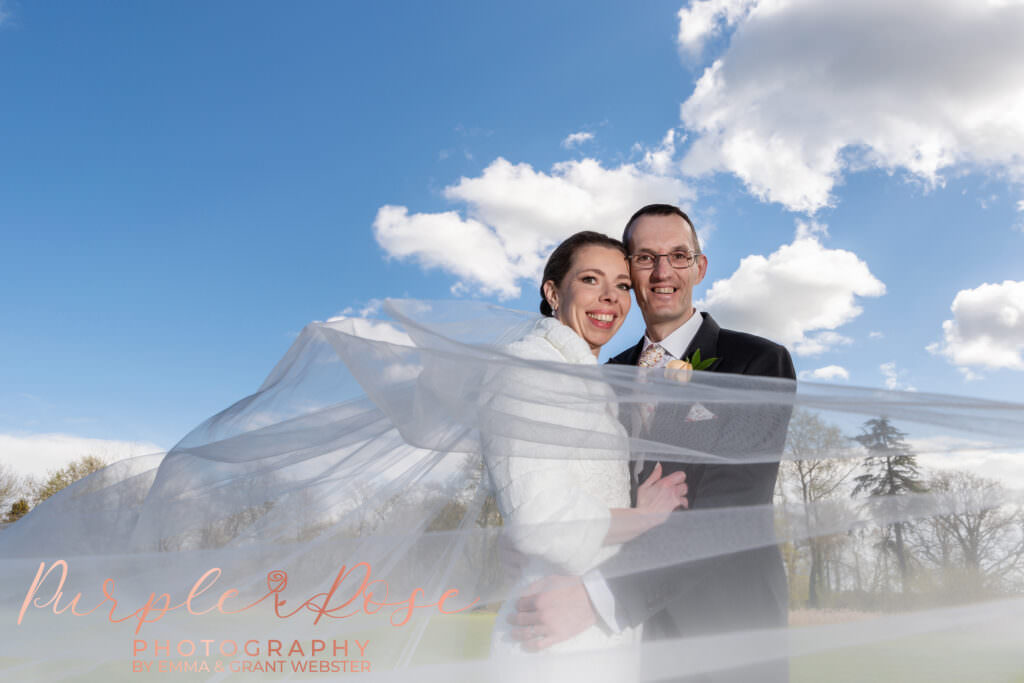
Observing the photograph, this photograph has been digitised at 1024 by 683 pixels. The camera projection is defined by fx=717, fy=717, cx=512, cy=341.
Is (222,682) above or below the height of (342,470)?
below

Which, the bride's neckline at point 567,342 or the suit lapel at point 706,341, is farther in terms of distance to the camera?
the suit lapel at point 706,341

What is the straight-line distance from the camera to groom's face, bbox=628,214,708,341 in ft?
10.2

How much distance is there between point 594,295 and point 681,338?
71cm

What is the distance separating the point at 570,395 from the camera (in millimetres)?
Answer: 2131

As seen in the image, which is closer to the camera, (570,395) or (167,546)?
(570,395)

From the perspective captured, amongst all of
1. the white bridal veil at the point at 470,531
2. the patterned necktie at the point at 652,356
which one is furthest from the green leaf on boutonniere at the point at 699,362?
the white bridal veil at the point at 470,531

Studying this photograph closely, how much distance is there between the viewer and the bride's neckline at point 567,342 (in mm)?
2387

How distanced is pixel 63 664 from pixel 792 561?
2540mm

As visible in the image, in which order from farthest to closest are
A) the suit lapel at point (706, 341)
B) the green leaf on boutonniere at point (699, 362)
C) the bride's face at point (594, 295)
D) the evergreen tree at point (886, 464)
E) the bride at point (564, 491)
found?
1. the suit lapel at point (706, 341)
2. the green leaf on boutonniere at point (699, 362)
3. the bride's face at point (594, 295)
4. the evergreen tree at point (886, 464)
5. the bride at point (564, 491)

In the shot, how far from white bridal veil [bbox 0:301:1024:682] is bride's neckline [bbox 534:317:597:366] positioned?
0.70 ft

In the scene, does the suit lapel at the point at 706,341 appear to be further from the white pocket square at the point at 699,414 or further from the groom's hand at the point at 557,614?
the groom's hand at the point at 557,614

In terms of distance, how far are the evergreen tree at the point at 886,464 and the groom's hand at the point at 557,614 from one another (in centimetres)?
85

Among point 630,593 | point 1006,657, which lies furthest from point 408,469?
point 1006,657

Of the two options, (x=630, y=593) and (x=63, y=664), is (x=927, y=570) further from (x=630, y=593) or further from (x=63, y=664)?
(x=63, y=664)
